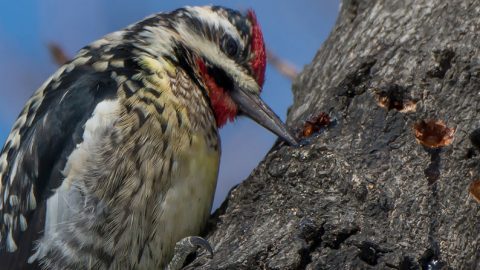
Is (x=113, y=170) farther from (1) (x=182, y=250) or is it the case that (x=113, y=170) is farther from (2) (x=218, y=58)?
(2) (x=218, y=58)

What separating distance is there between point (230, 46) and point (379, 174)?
3.65ft

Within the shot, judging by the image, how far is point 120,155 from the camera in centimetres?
250

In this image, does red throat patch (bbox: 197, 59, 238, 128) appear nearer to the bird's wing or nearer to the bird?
the bird

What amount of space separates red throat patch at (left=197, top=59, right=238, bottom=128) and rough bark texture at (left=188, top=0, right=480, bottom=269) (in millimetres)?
337

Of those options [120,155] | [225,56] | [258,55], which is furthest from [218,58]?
[120,155]

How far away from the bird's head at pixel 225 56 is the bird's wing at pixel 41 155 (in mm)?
412

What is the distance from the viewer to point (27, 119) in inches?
114

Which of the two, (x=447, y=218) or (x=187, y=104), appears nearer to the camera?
(x=447, y=218)

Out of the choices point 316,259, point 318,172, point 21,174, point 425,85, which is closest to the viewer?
point 316,259

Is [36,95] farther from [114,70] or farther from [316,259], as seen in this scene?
[316,259]

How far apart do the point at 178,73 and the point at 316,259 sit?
1.06m

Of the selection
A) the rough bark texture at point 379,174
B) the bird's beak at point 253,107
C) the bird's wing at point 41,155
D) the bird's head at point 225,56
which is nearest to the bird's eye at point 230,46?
the bird's head at point 225,56

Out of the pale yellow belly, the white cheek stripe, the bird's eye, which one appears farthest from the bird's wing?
the bird's eye

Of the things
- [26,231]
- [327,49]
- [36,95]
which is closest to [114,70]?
[36,95]
